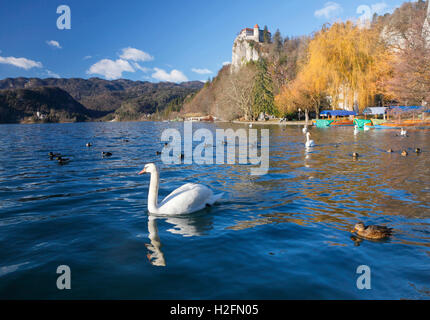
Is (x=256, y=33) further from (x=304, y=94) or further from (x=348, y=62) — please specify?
(x=348, y=62)

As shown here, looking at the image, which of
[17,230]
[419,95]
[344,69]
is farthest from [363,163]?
[344,69]

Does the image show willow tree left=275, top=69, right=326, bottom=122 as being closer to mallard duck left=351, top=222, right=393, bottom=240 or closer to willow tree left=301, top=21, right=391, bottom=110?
willow tree left=301, top=21, right=391, bottom=110

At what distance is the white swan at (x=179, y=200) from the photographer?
7.70 metres

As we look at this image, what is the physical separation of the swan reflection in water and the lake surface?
0.09 ft

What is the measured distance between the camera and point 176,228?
7105mm

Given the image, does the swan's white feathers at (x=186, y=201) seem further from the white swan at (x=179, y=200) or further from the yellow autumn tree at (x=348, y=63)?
the yellow autumn tree at (x=348, y=63)

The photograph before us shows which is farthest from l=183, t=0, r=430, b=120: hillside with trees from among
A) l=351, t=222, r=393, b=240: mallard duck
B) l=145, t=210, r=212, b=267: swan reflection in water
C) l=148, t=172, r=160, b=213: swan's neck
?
l=148, t=172, r=160, b=213: swan's neck

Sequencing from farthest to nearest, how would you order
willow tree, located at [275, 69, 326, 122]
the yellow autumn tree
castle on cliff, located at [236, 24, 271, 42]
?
castle on cliff, located at [236, 24, 271, 42] < willow tree, located at [275, 69, 326, 122] < the yellow autumn tree

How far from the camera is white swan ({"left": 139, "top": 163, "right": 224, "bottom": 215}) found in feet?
25.3

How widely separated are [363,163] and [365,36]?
4512 centimetres

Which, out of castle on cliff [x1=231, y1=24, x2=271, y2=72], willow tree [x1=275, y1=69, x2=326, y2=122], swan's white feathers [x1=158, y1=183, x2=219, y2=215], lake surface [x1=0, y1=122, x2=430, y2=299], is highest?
castle on cliff [x1=231, y1=24, x2=271, y2=72]
